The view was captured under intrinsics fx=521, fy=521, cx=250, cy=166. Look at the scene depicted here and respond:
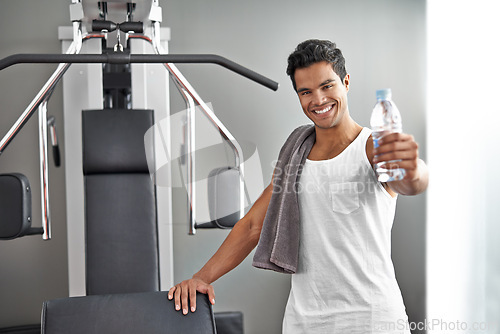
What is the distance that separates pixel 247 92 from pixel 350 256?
155 centimetres

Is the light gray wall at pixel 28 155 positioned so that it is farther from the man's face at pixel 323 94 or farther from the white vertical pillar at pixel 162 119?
the man's face at pixel 323 94

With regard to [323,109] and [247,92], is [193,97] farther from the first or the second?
[247,92]

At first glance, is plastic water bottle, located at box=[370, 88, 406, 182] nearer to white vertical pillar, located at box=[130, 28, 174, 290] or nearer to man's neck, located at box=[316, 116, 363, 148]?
man's neck, located at box=[316, 116, 363, 148]

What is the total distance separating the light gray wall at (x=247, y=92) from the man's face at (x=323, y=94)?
1.33 metres

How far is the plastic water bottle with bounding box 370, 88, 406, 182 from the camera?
44.0 inches

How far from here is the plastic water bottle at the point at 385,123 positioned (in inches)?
44.0

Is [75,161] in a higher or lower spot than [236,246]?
higher

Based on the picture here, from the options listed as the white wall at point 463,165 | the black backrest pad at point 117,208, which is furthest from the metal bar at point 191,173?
the white wall at point 463,165

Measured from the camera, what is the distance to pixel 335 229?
4.36ft

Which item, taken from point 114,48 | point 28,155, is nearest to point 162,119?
point 114,48

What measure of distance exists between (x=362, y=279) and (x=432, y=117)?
1587 millimetres

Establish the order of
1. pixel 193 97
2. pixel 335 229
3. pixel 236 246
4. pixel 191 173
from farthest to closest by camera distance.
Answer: pixel 191 173, pixel 193 97, pixel 236 246, pixel 335 229

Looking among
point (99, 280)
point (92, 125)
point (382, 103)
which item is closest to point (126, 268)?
point (99, 280)

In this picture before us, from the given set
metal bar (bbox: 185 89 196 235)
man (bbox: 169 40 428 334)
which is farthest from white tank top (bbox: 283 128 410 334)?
metal bar (bbox: 185 89 196 235)
